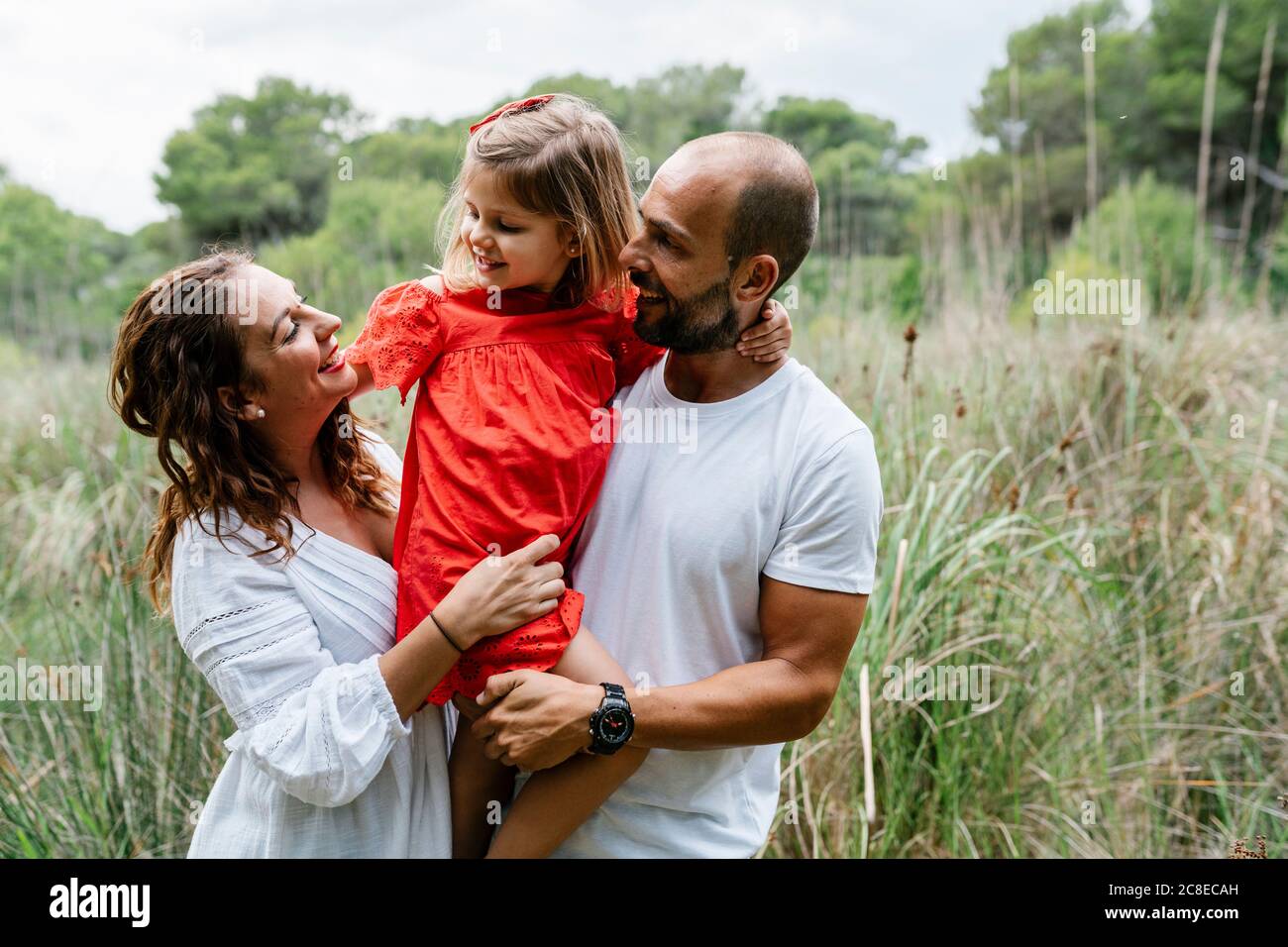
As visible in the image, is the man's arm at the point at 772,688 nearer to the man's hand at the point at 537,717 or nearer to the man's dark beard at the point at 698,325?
the man's hand at the point at 537,717

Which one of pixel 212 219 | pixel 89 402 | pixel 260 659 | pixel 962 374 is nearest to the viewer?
pixel 260 659

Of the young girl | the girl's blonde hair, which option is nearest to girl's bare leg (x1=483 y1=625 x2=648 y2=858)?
the young girl

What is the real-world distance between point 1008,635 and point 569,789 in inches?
71.8

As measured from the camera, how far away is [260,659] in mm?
1910

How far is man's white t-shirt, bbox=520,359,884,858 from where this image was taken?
6.49 feet

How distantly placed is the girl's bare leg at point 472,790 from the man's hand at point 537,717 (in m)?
0.16

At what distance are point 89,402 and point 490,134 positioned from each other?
16.8 ft

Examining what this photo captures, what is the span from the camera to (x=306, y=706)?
1.89 metres

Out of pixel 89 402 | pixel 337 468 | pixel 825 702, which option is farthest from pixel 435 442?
pixel 89 402

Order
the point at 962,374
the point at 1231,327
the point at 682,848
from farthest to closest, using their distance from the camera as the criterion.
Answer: the point at 1231,327, the point at 962,374, the point at 682,848

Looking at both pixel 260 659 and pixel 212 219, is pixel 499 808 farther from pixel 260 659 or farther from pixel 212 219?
pixel 212 219

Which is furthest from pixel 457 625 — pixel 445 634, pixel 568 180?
pixel 568 180

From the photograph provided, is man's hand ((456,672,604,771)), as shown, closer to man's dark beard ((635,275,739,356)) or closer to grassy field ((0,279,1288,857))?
man's dark beard ((635,275,739,356))
